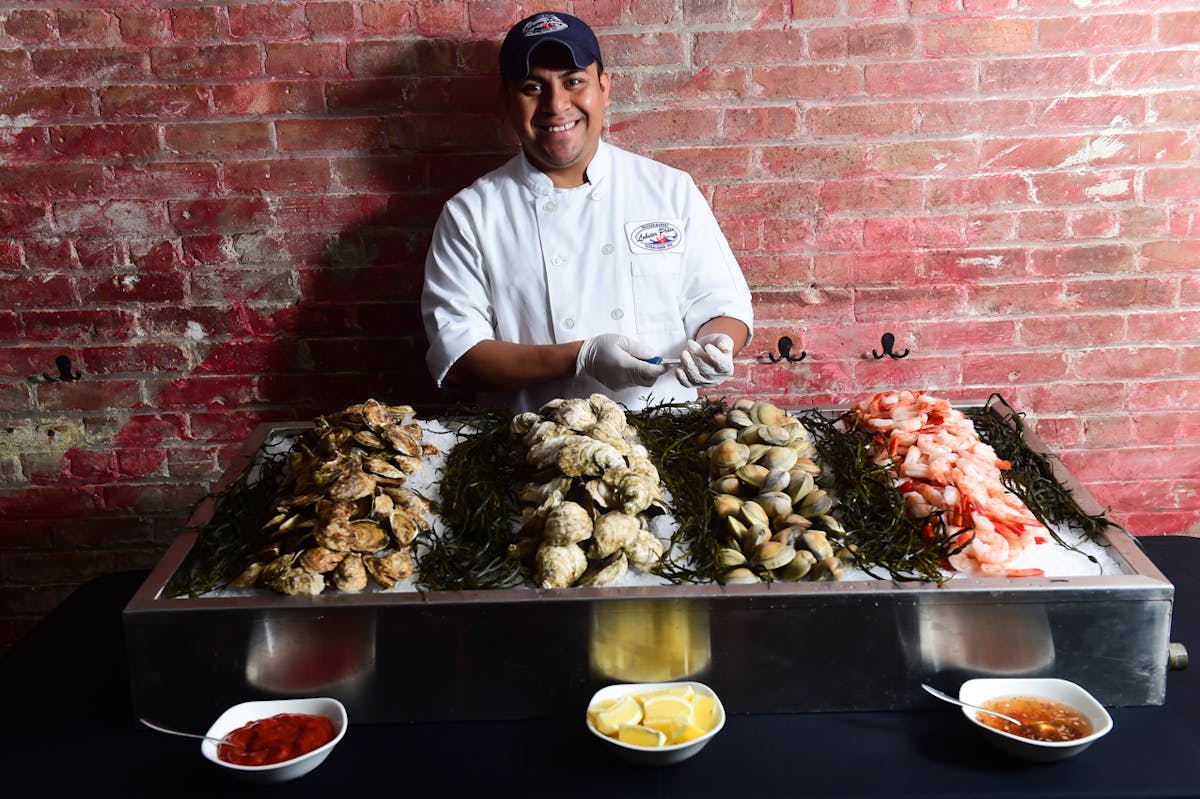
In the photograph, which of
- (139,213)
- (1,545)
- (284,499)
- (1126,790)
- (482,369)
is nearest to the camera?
(1126,790)

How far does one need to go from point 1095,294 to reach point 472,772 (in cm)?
250

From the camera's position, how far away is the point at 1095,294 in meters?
3.04

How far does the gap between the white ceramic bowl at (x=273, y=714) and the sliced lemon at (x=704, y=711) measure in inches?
21.3

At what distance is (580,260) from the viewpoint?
109 inches

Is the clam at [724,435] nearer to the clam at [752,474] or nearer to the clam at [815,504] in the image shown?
the clam at [752,474]

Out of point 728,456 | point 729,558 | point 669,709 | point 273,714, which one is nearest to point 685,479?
point 728,456

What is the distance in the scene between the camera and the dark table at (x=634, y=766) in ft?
4.71

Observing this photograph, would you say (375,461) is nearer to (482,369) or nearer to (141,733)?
(141,733)

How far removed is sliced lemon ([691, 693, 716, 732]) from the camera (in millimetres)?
1491

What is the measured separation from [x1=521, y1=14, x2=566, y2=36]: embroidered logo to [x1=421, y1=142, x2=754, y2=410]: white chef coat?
14.4 inches

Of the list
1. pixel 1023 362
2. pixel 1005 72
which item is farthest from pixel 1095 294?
pixel 1005 72

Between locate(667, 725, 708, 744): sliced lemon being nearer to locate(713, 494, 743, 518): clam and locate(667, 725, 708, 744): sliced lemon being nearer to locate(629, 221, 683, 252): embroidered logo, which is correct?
locate(713, 494, 743, 518): clam

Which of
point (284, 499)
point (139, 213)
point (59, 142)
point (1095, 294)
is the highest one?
point (59, 142)

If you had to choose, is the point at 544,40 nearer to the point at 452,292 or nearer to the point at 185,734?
the point at 452,292
